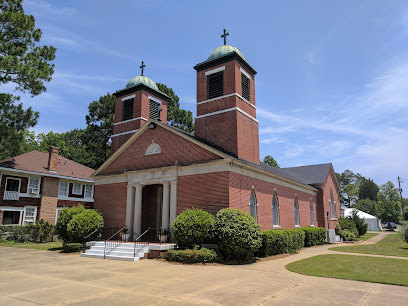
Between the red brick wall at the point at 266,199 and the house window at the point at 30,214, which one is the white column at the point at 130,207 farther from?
the house window at the point at 30,214

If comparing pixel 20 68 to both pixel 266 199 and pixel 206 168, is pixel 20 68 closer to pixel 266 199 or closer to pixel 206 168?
pixel 206 168

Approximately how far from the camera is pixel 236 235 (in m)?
14.2

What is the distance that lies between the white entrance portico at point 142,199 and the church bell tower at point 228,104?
4.40 meters

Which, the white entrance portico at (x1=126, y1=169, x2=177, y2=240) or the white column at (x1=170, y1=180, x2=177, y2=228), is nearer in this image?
the white column at (x1=170, y1=180, x2=177, y2=228)

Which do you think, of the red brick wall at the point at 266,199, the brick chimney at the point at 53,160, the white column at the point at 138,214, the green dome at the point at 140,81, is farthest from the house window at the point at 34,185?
the red brick wall at the point at 266,199

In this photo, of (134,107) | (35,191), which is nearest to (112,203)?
(134,107)

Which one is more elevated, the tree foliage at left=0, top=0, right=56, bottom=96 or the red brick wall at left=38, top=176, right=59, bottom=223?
the tree foliage at left=0, top=0, right=56, bottom=96

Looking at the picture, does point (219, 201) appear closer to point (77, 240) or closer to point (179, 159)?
point (179, 159)

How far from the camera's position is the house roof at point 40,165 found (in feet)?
92.5

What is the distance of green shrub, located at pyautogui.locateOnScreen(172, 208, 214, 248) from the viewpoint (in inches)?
595

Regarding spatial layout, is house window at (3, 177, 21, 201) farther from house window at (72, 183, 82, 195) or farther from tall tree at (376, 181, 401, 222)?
tall tree at (376, 181, 401, 222)

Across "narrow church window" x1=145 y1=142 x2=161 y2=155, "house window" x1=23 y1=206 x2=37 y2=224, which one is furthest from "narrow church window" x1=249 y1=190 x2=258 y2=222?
"house window" x1=23 y1=206 x2=37 y2=224

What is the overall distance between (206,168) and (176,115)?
3033 centimetres

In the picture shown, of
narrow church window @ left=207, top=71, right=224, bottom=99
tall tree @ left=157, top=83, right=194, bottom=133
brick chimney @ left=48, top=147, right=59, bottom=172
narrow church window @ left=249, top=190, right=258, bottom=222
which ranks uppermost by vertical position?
tall tree @ left=157, top=83, right=194, bottom=133
